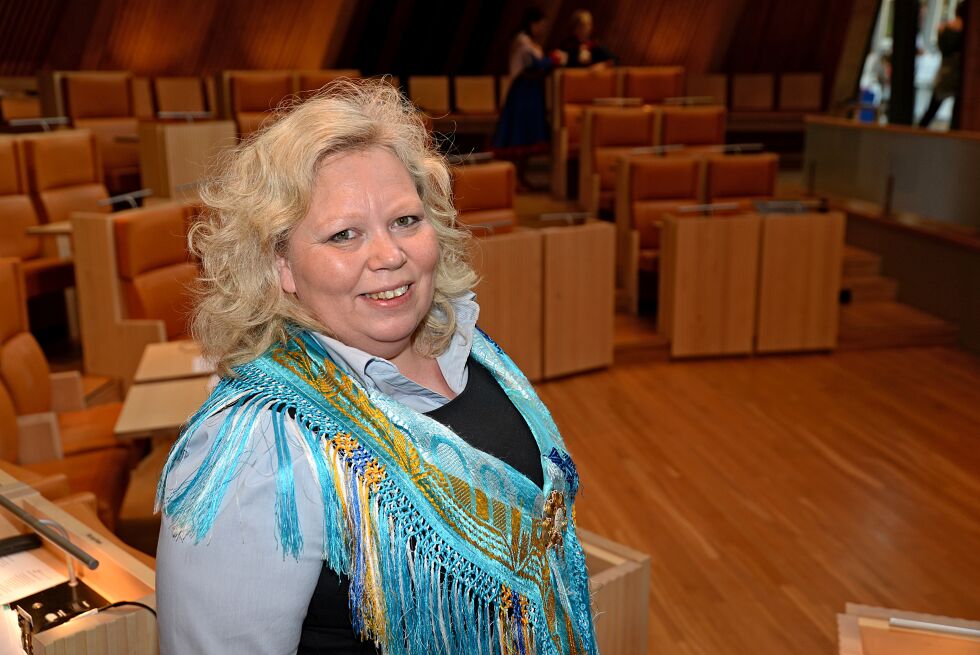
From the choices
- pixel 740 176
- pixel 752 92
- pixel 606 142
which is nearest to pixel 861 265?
pixel 740 176

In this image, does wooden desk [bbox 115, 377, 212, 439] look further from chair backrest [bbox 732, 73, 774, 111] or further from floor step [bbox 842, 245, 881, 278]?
chair backrest [bbox 732, 73, 774, 111]

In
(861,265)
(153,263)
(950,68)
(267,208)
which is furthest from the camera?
(950,68)

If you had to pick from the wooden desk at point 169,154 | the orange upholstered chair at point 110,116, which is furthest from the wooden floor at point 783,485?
the orange upholstered chair at point 110,116

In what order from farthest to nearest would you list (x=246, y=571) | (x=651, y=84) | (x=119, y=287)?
(x=651, y=84) → (x=119, y=287) → (x=246, y=571)

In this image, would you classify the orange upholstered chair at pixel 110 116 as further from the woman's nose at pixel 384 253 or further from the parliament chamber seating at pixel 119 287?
the woman's nose at pixel 384 253

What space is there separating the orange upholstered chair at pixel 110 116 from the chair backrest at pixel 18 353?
12.3 ft

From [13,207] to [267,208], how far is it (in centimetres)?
410

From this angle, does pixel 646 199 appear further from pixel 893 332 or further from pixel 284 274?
pixel 284 274

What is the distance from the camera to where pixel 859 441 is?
12.3ft

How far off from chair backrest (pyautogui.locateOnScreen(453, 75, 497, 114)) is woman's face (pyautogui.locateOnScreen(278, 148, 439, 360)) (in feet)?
26.3

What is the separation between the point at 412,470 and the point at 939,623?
3.49 feet

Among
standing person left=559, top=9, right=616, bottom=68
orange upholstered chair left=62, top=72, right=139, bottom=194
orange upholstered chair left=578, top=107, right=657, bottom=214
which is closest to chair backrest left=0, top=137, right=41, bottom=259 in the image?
orange upholstered chair left=62, top=72, right=139, bottom=194

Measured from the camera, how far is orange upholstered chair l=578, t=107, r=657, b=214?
6.26 meters

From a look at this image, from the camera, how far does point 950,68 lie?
19.2 ft
